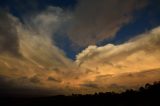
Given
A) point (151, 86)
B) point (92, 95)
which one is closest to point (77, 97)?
point (92, 95)

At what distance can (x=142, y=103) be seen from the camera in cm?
10912

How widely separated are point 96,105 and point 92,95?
15571mm

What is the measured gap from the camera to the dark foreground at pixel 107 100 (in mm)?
113625

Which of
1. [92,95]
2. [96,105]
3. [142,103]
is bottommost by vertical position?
[142,103]

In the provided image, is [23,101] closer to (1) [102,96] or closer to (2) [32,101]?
(2) [32,101]

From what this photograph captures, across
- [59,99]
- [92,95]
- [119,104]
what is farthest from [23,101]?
[119,104]

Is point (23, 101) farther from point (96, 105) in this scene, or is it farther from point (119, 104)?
point (119, 104)

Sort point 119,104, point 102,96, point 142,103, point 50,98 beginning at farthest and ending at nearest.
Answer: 1. point 50,98
2. point 102,96
3. point 119,104
4. point 142,103

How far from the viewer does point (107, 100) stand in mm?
134875

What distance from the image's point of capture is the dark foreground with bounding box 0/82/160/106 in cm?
11362

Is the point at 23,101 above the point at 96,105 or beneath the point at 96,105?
above

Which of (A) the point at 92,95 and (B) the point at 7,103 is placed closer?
(A) the point at 92,95

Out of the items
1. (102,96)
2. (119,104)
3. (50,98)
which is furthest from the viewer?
(50,98)

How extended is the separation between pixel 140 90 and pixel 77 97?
34.6 metres
